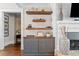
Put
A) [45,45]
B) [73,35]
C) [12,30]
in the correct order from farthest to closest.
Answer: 1. [12,30]
2. [45,45]
3. [73,35]

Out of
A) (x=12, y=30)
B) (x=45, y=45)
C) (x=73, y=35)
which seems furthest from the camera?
(x=12, y=30)

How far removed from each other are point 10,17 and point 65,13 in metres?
4.28

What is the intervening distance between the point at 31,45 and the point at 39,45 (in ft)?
1.07

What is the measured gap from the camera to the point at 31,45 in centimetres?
594

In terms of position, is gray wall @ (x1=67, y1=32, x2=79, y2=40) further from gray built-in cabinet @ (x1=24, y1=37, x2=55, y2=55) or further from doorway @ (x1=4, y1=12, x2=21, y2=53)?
doorway @ (x1=4, y1=12, x2=21, y2=53)

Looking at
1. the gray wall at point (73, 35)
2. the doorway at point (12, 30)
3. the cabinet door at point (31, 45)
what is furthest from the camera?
the doorway at point (12, 30)

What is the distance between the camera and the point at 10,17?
8648mm

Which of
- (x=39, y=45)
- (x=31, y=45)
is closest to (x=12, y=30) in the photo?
(x=31, y=45)

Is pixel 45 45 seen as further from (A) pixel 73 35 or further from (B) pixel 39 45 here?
(A) pixel 73 35

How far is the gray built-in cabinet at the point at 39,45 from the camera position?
5.91m

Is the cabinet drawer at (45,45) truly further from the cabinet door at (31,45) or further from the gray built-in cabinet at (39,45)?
the cabinet door at (31,45)

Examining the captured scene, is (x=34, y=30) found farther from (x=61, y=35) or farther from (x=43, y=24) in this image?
(x=61, y=35)

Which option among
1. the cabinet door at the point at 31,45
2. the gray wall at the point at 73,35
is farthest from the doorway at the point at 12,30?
the gray wall at the point at 73,35

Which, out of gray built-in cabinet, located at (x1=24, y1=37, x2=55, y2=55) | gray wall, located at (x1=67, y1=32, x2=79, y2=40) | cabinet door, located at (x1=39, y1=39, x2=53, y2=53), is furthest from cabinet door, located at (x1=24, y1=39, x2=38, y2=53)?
gray wall, located at (x1=67, y1=32, x2=79, y2=40)
